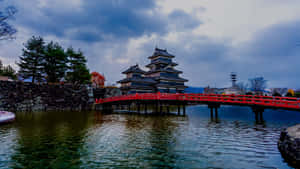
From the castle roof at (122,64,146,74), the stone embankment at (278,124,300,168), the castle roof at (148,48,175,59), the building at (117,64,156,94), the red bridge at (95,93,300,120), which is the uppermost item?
the castle roof at (148,48,175,59)

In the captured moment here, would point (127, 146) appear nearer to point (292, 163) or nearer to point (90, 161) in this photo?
point (90, 161)

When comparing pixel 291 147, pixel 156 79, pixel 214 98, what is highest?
pixel 156 79

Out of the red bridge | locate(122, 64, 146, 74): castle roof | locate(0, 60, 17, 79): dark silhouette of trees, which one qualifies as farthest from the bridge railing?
locate(0, 60, 17, 79): dark silhouette of trees

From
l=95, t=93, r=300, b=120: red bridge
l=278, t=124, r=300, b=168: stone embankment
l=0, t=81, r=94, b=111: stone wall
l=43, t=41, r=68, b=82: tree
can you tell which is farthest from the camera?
l=43, t=41, r=68, b=82: tree

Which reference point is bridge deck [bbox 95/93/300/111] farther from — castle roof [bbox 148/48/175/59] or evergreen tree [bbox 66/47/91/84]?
castle roof [bbox 148/48/175/59]

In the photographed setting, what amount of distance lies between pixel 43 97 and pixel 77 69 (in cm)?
875

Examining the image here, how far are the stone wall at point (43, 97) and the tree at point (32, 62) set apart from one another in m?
4.54

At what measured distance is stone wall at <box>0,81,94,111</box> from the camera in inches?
1104

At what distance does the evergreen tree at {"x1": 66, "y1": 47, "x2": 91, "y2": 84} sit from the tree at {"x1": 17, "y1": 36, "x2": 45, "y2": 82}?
5198 millimetres

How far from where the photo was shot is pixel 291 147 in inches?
227

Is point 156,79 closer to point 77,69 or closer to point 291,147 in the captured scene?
point 77,69

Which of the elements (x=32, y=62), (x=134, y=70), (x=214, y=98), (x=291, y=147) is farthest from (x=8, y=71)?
(x=291, y=147)

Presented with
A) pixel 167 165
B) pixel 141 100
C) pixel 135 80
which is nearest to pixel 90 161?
pixel 167 165

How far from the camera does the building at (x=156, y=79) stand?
4091 centimetres
